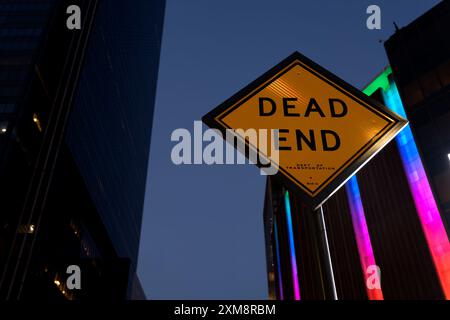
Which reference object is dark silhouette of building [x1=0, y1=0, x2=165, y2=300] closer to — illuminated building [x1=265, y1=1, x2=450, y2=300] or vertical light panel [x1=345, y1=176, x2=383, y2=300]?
illuminated building [x1=265, y1=1, x2=450, y2=300]

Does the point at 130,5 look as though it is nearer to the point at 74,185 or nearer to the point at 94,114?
the point at 94,114

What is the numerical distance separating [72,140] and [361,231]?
4205 centimetres

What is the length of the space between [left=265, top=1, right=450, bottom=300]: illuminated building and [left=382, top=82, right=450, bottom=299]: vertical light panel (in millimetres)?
52

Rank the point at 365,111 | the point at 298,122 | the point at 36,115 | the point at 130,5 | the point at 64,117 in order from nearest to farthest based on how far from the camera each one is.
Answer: the point at 298,122
the point at 365,111
the point at 64,117
the point at 36,115
the point at 130,5

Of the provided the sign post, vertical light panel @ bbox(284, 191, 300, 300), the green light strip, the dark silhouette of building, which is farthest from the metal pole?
vertical light panel @ bbox(284, 191, 300, 300)

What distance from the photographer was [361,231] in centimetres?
2650

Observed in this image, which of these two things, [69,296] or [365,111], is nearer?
[365,111]

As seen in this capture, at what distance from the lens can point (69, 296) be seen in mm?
59281

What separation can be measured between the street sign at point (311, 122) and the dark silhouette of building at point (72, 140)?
6.39 feet

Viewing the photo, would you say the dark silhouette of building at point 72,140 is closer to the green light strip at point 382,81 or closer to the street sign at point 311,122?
the street sign at point 311,122

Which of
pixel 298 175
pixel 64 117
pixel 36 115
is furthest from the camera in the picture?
pixel 36 115

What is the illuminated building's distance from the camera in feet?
68.4
